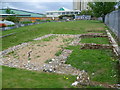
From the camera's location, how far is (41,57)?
24.4ft

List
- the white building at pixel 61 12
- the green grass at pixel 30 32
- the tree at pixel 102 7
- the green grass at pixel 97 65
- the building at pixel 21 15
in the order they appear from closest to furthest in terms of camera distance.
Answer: the green grass at pixel 97 65 < the green grass at pixel 30 32 < the tree at pixel 102 7 < the building at pixel 21 15 < the white building at pixel 61 12

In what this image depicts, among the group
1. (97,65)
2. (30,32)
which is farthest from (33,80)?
(30,32)

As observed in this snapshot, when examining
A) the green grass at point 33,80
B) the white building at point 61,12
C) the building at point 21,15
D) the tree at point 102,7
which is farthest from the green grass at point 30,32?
the white building at point 61,12

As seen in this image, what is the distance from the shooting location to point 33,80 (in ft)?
15.2

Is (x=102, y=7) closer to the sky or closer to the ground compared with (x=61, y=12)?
closer to the ground

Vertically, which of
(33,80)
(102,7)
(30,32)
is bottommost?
(33,80)

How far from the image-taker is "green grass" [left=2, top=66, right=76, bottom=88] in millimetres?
4214

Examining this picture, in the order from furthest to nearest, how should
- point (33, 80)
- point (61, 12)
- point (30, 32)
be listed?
point (61, 12) < point (30, 32) < point (33, 80)

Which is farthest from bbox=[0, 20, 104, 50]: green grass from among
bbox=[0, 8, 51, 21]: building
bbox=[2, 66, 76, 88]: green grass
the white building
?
the white building

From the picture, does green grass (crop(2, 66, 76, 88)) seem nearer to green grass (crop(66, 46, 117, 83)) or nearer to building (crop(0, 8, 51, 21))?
green grass (crop(66, 46, 117, 83))

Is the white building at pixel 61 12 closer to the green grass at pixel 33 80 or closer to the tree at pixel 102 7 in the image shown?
the tree at pixel 102 7

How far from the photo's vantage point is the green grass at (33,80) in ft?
13.8

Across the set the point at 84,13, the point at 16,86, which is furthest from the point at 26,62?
the point at 84,13

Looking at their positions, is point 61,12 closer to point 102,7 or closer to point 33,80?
point 102,7
